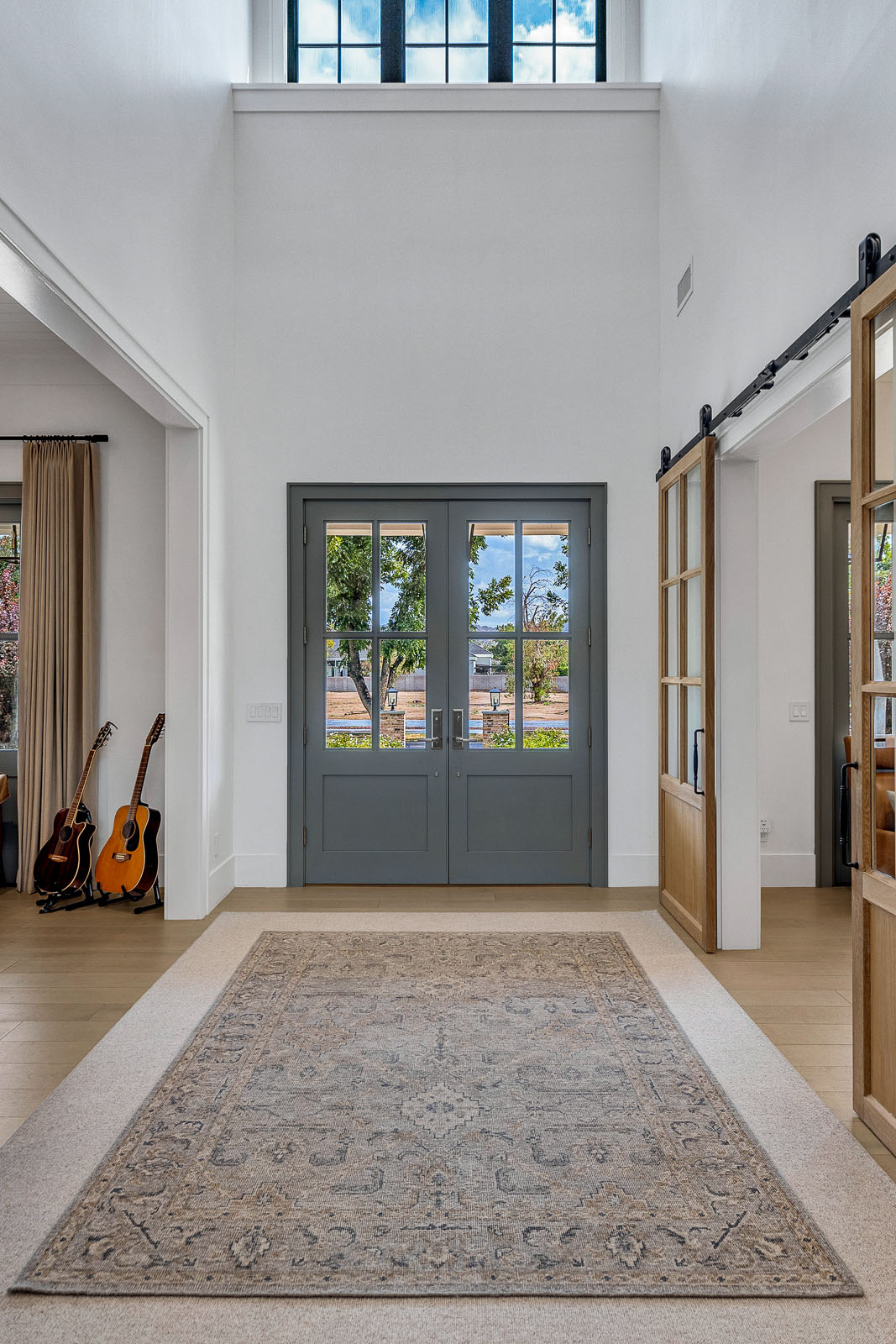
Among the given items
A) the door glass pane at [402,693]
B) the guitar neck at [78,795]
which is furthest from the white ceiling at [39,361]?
the door glass pane at [402,693]

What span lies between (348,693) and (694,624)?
6.97ft

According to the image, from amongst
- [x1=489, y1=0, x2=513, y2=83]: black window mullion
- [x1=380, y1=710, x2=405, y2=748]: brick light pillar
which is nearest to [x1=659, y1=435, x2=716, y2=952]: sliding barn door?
[x1=380, y1=710, x2=405, y2=748]: brick light pillar

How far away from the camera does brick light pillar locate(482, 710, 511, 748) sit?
570cm

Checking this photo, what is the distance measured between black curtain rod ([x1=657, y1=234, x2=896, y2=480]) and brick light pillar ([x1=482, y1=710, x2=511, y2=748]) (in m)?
1.94

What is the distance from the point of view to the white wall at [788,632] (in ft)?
18.0

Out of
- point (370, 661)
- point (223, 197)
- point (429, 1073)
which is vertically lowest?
point (429, 1073)

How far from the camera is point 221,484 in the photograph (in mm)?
5391

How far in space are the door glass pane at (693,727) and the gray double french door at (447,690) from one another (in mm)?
909

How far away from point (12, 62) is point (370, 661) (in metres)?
3.55

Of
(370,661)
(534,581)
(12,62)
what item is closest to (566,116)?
(534,581)

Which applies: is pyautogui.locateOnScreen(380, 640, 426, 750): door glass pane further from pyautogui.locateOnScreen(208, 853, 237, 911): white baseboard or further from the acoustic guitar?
the acoustic guitar

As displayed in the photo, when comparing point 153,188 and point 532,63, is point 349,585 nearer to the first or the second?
point 153,188

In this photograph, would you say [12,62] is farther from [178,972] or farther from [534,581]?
[534,581]

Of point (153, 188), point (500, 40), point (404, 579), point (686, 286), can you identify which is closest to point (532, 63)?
point (500, 40)
